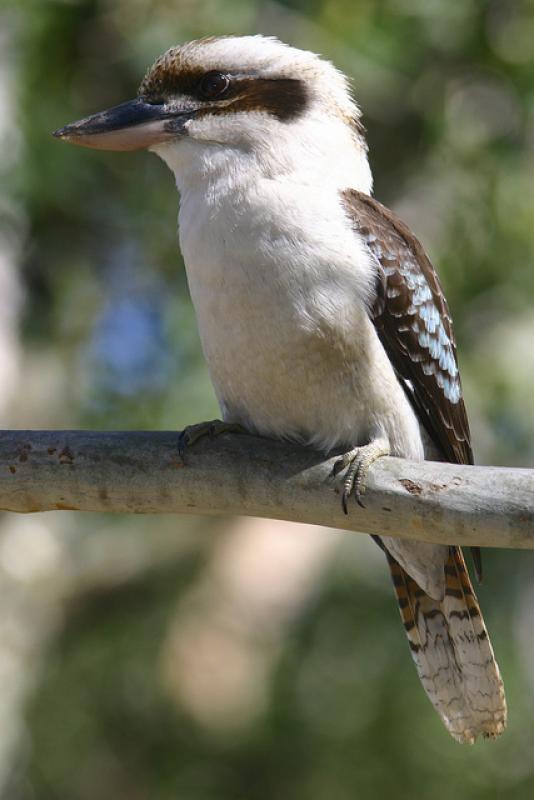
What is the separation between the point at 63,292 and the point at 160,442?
5236 mm

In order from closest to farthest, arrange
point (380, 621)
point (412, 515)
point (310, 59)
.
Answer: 1. point (412, 515)
2. point (310, 59)
3. point (380, 621)

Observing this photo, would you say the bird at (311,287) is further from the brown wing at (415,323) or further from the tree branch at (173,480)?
the tree branch at (173,480)

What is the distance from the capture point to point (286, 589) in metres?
7.70

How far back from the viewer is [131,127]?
3.53 metres

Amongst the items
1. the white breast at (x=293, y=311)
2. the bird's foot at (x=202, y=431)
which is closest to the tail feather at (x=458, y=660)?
the white breast at (x=293, y=311)

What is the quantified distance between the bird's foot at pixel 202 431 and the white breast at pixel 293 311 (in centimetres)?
8

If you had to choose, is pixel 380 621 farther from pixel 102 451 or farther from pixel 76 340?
pixel 102 451

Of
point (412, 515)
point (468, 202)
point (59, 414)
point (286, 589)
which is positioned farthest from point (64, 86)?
point (412, 515)

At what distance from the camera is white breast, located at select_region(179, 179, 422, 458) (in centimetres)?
325

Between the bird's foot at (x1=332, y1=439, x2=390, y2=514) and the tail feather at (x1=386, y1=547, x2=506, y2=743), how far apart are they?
57cm

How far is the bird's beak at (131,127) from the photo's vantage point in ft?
11.4

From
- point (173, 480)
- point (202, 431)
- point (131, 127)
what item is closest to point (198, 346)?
point (131, 127)

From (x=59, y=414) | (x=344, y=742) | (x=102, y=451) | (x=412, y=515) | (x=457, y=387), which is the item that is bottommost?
(x=412, y=515)

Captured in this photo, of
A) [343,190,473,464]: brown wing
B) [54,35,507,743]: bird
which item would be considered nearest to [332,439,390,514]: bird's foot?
[54,35,507,743]: bird
